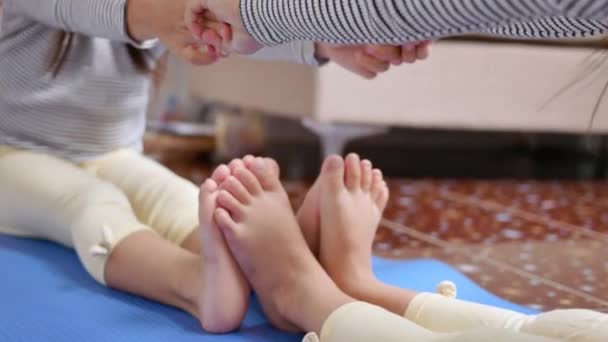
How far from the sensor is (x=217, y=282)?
82 centimetres

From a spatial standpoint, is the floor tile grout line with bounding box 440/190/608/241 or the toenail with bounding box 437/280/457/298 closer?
the toenail with bounding box 437/280/457/298

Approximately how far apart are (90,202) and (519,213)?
105 cm

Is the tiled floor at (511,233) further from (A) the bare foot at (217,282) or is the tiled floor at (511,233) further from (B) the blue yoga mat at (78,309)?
(A) the bare foot at (217,282)

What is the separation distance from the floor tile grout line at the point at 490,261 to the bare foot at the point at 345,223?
398mm

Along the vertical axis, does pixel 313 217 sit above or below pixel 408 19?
below

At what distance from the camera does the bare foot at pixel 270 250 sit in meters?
0.82

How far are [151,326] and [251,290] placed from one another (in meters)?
0.12

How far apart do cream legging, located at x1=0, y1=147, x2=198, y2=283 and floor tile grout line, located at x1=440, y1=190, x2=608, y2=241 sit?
2.74 ft

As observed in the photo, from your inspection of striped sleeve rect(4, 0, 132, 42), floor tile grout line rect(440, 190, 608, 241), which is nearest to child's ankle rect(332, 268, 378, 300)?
striped sleeve rect(4, 0, 132, 42)

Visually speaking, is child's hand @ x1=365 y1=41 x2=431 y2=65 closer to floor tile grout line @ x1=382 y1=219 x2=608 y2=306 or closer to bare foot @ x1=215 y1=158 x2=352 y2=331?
bare foot @ x1=215 y1=158 x2=352 y2=331

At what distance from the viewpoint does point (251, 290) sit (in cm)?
90

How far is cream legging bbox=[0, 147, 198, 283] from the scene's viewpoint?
95 centimetres

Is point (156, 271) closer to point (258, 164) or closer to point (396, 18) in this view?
point (258, 164)

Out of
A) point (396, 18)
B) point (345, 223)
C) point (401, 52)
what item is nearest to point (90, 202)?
point (345, 223)
